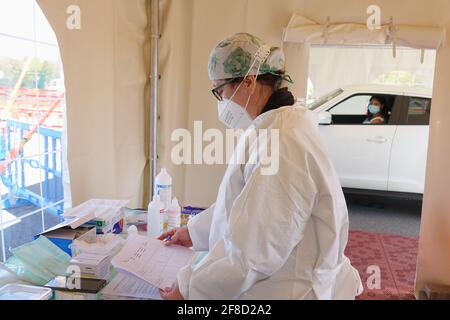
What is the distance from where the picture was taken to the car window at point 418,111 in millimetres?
3867

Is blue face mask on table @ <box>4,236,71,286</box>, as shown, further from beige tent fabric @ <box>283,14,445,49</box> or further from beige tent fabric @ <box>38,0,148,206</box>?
beige tent fabric @ <box>283,14,445,49</box>

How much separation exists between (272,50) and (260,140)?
301 mm

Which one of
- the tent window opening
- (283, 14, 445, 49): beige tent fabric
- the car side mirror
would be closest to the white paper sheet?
the tent window opening

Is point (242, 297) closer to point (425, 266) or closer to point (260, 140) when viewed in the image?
point (260, 140)

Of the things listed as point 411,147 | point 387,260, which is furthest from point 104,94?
point 411,147

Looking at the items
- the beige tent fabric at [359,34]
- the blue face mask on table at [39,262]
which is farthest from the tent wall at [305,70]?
the blue face mask on table at [39,262]

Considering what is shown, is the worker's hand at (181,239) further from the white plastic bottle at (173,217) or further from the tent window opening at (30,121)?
the tent window opening at (30,121)

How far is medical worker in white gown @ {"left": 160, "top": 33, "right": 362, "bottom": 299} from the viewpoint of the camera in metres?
0.85

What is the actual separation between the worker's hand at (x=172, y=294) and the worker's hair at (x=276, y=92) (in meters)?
0.53

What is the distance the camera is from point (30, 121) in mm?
1674

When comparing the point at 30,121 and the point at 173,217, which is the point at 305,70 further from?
the point at 30,121

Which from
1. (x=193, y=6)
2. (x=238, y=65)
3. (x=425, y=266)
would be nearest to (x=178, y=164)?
(x=193, y=6)

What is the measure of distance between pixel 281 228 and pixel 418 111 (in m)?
3.62

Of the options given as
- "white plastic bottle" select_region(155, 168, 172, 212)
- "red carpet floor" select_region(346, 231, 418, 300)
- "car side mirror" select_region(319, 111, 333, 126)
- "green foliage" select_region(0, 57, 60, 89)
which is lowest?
A: "red carpet floor" select_region(346, 231, 418, 300)
